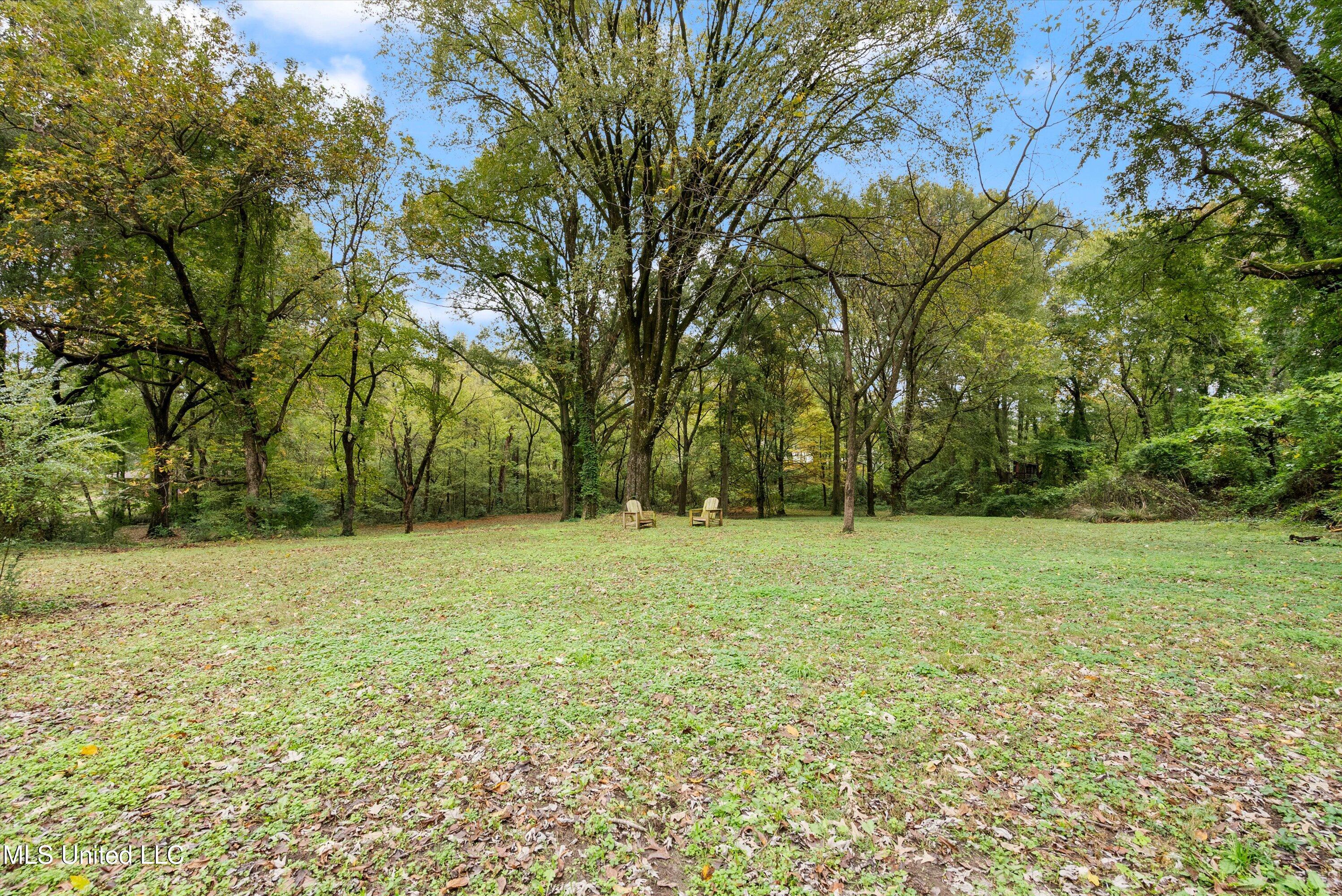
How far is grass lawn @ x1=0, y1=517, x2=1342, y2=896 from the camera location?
2.17 metres

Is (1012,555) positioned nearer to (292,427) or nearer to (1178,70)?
(1178,70)

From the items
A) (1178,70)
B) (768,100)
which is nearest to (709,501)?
(768,100)

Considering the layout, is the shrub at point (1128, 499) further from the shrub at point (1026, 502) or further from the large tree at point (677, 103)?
the large tree at point (677, 103)

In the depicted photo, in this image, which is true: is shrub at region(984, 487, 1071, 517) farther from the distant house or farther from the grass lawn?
the grass lawn

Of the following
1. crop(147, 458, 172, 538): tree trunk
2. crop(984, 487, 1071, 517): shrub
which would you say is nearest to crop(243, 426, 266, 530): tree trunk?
crop(147, 458, 172, 538): tree trunk

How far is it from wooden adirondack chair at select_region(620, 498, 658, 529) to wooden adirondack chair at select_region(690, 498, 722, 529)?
4.28 ft

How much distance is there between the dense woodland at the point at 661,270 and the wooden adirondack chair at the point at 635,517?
1728 mm

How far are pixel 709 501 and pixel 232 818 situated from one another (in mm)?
12226

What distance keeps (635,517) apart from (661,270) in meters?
6.67

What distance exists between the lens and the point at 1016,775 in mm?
2713

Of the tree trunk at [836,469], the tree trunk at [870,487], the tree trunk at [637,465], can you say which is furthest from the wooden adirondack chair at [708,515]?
the tree trunk at [836,469]

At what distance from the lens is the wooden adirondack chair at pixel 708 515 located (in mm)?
14039

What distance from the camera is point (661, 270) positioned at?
13297 mm

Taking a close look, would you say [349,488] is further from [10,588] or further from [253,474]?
[10,588]
